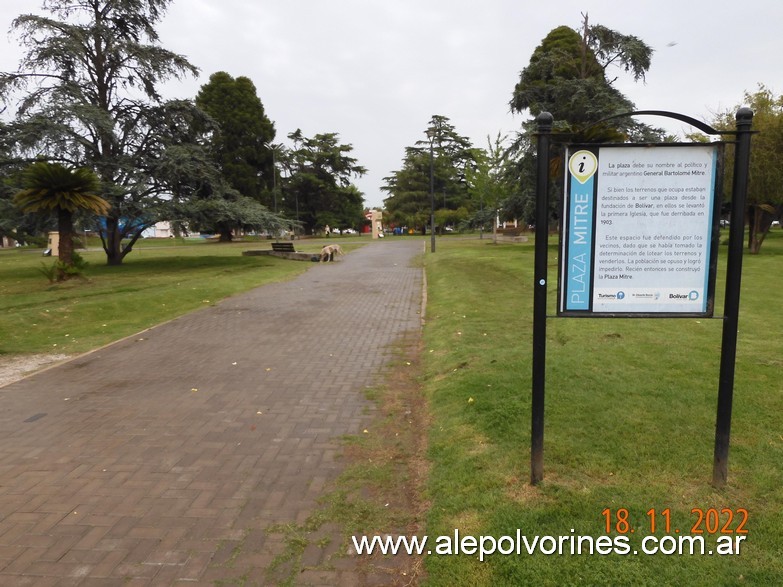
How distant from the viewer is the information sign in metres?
3.41

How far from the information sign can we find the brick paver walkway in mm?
2374

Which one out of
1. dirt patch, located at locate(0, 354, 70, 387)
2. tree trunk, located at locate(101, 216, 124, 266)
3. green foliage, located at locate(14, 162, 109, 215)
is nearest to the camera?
dirt patch, located at locate(0, 354, 70, 387)

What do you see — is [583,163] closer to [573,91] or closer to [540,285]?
[540,285]

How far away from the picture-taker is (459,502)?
356cm

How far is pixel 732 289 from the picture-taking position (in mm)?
3496

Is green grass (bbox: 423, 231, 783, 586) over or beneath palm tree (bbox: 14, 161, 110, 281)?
beneath

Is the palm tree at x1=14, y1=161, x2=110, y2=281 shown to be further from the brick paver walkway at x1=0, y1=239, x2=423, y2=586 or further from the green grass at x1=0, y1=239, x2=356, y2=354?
the brick paver walkway at x1=0, y1=239, x2=423, y2=586

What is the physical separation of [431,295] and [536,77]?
1028 inches

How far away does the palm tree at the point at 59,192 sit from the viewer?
52.7 feet

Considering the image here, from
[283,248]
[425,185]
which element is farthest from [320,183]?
[283,248]

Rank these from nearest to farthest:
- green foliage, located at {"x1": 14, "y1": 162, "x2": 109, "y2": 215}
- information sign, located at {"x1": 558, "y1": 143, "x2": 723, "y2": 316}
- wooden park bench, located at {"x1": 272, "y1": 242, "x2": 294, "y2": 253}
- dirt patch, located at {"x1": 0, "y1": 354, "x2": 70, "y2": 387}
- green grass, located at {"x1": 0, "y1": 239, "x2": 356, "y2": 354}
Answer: information sign, located at {"x1": 558, "y1": 143, "x2": 723, "y2": 316} < dirt patch, located at {"x1": 0, "y1": 354, "x2": 70, "y2": 387} < green grass, located at {"x1": 0, "y1": 239, "x2": 356, "y2": 354} < green foliage, located at {"x1": 14, "y1": 162, "x2": 109, "y2": 215} < wooden park bench, located at {"x1": 272, "y1": 242, "x2": 294, "y2": 253}

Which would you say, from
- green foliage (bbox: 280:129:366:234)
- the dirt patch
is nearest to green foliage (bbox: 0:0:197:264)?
the dirt patch

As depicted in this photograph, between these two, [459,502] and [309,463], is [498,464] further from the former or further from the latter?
[309,463]

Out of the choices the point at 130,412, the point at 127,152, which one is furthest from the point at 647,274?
the point at 127,152
